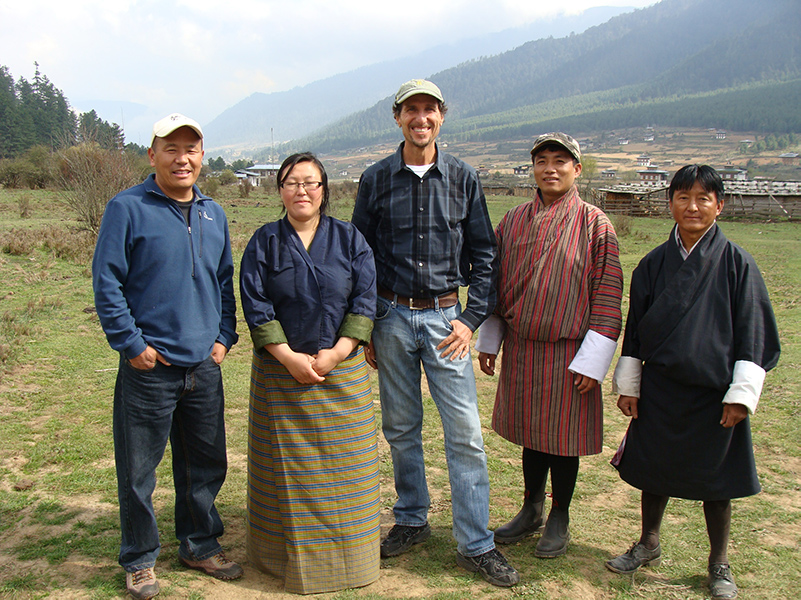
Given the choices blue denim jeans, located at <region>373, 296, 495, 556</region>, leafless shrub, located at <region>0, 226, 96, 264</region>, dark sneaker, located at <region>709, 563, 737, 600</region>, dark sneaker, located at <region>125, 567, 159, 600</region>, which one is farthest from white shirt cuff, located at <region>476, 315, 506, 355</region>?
leafless shrub, located at <region>0, 226, 96, 264</region>

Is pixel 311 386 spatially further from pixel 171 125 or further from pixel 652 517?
pixel 652 517

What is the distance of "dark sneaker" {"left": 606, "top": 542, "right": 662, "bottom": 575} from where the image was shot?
2.81 m

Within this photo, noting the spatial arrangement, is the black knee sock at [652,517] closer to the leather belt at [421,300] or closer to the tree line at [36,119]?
the leather belt at [421,300]

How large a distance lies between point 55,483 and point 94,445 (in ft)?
1.77

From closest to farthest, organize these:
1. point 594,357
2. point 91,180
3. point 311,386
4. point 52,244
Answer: point 311,386
point 594,357
point 52,244
point 91,180

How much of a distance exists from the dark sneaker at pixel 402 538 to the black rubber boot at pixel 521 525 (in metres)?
0.38

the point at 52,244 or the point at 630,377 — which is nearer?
the point at 630,377

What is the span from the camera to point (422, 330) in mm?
2781

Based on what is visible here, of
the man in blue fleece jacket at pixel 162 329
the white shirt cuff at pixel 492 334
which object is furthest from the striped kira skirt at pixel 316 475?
the white shirt cuff at pixel 492 334

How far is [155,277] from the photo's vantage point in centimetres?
245

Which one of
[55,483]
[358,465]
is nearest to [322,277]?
[358,465]

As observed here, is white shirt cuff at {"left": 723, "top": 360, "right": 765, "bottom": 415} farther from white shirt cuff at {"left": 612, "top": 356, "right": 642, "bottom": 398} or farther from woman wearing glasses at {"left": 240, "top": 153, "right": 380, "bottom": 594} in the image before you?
woman wearing glasses at {"left": 240, "top": 153, "right": 380, "bottom": 594}

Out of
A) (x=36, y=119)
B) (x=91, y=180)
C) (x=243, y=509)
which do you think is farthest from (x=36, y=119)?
(x=243, y=509)

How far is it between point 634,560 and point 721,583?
0.36 m
